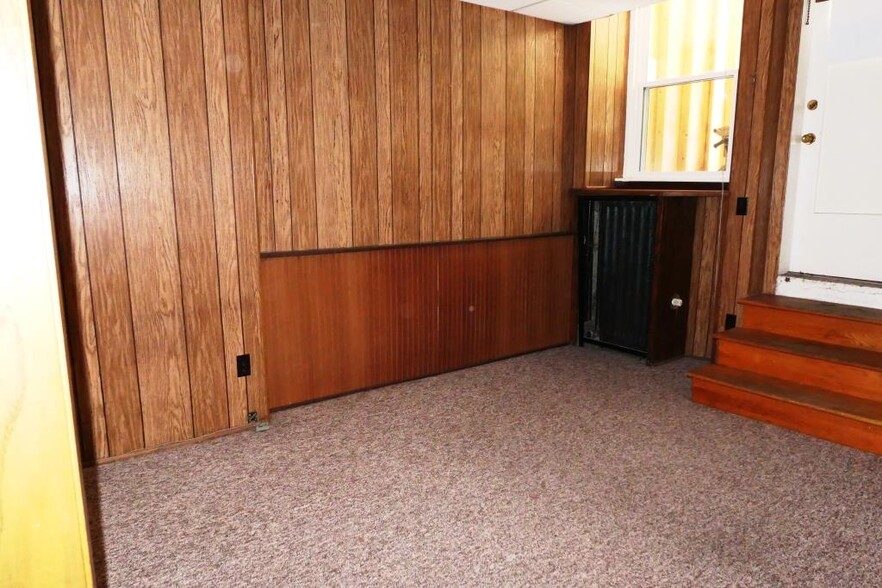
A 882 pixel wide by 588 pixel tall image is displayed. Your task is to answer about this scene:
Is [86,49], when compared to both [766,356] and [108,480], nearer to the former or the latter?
[108,480]

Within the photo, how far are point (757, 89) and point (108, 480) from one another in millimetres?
3894

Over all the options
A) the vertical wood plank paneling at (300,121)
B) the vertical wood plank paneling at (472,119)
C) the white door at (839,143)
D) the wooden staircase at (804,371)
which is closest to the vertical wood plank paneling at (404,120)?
the vertical wood plank paneling at (472,119)

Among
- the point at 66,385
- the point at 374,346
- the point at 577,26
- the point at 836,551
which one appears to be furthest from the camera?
the point at 577,26

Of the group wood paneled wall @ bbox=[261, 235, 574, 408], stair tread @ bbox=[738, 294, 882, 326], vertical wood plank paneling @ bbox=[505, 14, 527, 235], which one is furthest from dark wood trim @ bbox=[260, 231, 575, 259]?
stair tread @ bbox=[738, 294, 882, 326]

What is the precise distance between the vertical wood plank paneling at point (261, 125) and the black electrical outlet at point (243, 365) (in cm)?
54

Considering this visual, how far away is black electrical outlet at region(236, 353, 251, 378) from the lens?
2971 mm

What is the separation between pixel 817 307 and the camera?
11.1 feet

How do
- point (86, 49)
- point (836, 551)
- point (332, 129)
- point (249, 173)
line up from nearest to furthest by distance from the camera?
point (836, 551) < point (86, 49) < point (249, 173) < point (332, 129)

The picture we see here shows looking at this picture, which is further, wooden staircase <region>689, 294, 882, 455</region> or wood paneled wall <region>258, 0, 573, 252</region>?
wood paneled wall <region>258, 0, 573, 252</region>

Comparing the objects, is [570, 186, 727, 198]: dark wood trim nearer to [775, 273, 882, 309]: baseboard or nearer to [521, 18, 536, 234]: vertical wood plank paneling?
[521, 18, 536, 234]: vertical wood plank paneling

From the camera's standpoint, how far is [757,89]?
360 cm

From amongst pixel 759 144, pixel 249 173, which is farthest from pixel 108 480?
pixel 759 144

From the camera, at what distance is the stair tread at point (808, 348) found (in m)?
2.96

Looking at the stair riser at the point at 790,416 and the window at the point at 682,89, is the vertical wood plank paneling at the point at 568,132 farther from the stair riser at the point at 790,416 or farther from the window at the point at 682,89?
the stair riser at the point at 790,416
